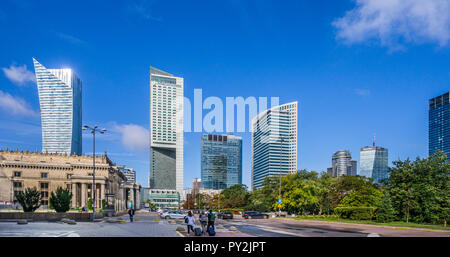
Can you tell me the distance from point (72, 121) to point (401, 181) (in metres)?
183

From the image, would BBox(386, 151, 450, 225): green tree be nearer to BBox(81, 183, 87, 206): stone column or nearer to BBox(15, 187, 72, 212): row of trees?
BBox(15, 187, 72, 212): row of trees

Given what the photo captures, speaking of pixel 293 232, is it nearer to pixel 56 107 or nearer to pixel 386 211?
pixel 386 211

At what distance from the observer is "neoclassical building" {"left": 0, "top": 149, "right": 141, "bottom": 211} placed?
93000mm

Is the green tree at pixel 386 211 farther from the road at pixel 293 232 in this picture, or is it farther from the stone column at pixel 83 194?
the stone column at pixel 83 194

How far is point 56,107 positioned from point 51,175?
9696 centimetres

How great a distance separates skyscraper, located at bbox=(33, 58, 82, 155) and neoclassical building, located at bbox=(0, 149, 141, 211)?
297 ft

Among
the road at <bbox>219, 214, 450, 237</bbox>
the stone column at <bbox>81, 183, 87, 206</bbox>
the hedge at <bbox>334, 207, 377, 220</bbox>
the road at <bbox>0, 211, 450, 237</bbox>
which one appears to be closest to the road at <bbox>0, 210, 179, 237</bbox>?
the road at <bbox>0, 211, 450, 237</bbox>

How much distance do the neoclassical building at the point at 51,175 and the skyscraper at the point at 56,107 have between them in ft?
297

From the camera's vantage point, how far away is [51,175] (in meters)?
97.5

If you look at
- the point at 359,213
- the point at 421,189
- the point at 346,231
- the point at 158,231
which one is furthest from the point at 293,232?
the point at 421,189
